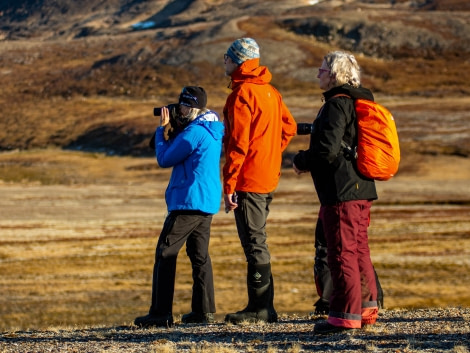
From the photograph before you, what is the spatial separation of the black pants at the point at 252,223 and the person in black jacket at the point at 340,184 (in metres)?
0.95

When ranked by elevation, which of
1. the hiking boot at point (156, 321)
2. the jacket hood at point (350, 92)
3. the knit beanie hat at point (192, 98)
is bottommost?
the hiking boot at point (156, 321)

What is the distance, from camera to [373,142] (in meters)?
8.22

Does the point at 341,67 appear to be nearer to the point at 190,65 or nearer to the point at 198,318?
the point at 198,318

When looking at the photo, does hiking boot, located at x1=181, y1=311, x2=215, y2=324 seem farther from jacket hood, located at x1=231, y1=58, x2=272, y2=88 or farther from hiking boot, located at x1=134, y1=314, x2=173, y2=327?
jacket hood, located at x1=231, y1=58, x2=272, y2=88

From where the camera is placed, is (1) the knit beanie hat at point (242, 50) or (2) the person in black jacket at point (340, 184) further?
(1) the knit beanie hat at point (242, 50)

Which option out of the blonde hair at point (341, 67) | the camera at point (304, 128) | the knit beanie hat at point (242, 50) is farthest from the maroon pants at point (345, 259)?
the knit beanie hat at point (242, 50)

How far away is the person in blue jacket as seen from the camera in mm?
9375

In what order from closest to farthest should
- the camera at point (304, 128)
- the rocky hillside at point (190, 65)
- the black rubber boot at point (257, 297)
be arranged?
the black rubber boot at point (257, 297) → the camera at point (304, 128) → the rocky hillside at point (190, 65)

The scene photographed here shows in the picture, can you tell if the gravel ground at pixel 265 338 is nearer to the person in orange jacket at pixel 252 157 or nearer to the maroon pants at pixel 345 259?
the maroon pants at pixel 345 259

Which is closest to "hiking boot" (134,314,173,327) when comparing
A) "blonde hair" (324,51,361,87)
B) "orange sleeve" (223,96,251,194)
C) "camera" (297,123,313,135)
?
"orange sleeve" (223,96,251,194)

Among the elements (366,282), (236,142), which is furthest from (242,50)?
(366,282)

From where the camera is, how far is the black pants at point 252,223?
912 centimetres

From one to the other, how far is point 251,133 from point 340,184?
4.13 feet

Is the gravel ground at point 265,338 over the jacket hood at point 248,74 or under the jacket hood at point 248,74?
under
